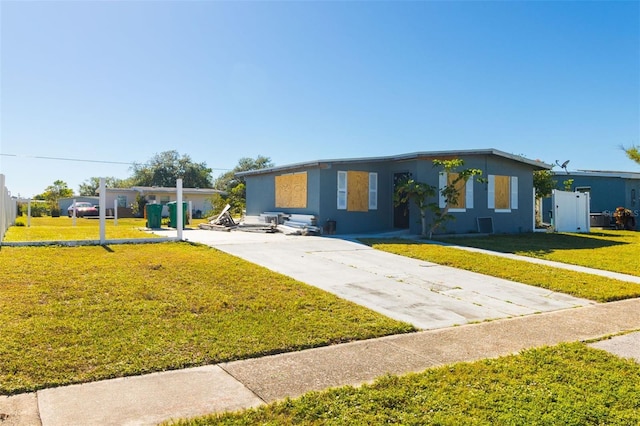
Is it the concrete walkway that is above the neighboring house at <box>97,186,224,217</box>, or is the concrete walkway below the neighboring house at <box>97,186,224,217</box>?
below

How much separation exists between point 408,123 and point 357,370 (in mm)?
24548

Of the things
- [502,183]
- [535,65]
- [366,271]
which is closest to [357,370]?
[366,271]

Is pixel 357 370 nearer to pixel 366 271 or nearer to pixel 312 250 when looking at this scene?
pixel 366 271

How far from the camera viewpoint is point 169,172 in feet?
172

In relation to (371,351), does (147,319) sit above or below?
above

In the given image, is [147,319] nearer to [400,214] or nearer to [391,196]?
[391,196]

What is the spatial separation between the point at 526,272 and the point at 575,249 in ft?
17.5

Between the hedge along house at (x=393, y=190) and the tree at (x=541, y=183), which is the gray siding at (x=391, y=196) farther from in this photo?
the tree at (x=541, y=183)

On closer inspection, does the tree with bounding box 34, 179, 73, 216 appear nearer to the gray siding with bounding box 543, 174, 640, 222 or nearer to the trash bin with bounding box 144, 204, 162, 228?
the trash bin with bounding box 144, 204, 162, 228

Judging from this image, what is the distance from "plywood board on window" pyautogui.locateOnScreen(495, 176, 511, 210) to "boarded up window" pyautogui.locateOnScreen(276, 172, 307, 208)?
7.75m

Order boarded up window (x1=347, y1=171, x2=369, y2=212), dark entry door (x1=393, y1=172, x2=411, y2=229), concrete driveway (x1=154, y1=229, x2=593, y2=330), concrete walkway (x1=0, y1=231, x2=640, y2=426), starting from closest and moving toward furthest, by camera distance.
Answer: concrete walkway (x1=0, y1=231, x2=640, y2=426) < concrete driveway (x1=154, y1=229, x2=593, y2=330) < boarded up window (x1=347, y1=171, x2=369, y2=212) < dark entry door (x1=393, y1=172, x2=411, y2=229)

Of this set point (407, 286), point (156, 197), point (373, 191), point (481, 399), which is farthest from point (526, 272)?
point (156, 197)

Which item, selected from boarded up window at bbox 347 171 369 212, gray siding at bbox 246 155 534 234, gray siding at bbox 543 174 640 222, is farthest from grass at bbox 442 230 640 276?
gray siding at bbox 543 174 640 222

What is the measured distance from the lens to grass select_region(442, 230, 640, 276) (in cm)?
1059
